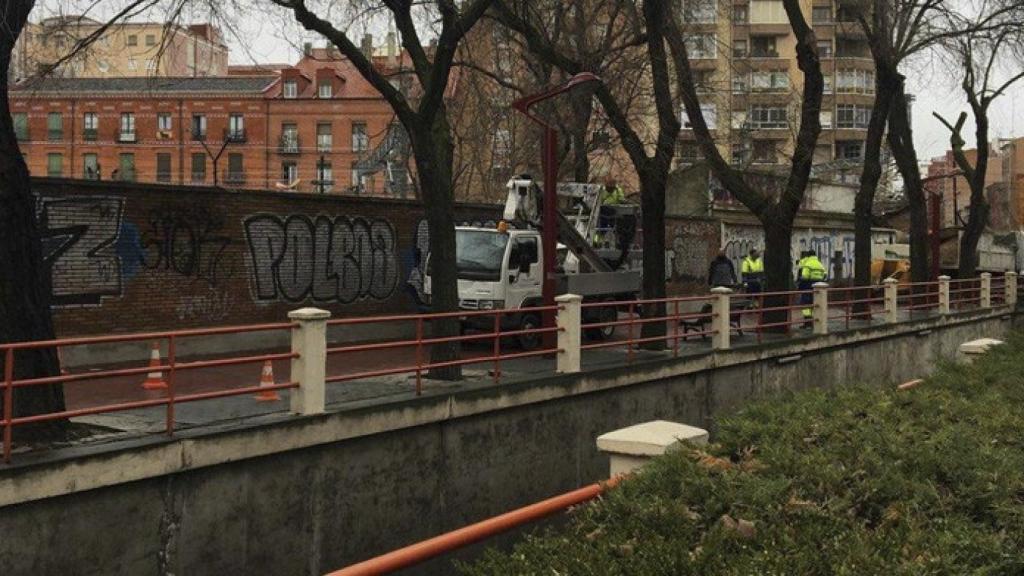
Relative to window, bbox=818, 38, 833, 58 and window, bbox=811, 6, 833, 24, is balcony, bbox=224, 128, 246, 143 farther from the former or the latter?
window, bbox=818, 38, 833, 58

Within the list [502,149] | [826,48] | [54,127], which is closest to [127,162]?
[54,127]

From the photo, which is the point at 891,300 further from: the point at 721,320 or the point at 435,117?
the point at 435,117

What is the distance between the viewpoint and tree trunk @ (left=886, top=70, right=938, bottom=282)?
28.8 meters

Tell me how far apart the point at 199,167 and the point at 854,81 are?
53516 millimetres

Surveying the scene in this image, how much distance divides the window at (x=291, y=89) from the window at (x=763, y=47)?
37.2 meters

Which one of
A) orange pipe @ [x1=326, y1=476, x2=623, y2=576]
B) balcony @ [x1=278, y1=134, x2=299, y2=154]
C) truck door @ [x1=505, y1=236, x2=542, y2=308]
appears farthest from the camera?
balcony @ [x1=278, y1=134, x2=299, y2=154]

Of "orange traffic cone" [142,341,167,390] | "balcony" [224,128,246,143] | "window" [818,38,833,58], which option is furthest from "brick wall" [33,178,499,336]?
"window" [818,38,833,58]

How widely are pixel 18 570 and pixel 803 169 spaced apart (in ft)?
54.9

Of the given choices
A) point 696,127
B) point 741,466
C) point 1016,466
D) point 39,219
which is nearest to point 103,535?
point 741,466

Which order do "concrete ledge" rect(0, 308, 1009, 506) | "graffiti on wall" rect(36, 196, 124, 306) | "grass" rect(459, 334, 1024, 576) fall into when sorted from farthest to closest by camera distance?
"graffiti on wall" rect(36, 196, 124, 306)
"concrete ledge" rect(0, 308, 1009, 506)
"grass" rect(459, 334, 1024, 576)

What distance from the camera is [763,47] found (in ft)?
262

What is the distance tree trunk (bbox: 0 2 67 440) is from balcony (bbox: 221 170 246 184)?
67.5m

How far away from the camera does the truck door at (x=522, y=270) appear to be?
17.1 meters

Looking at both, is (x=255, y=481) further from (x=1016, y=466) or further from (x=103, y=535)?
(x=1016, y=466)
